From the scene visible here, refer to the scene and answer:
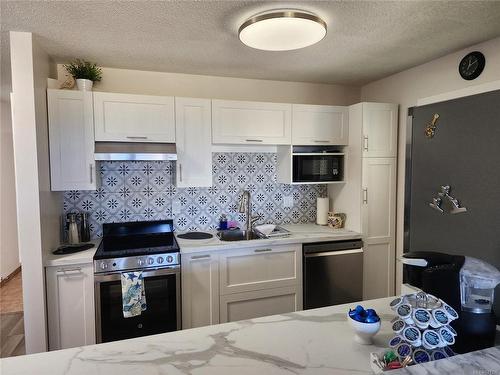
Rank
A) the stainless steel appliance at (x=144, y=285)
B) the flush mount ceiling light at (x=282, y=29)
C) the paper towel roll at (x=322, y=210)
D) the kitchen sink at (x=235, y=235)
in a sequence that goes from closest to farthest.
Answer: the flush mount ceiling light at (x=282, y=29) → the stainless steel appliance at (x=144, y=285) → the kitchen sink at (x=235, y=235) → the paper towel roll at (x=322, y=210)

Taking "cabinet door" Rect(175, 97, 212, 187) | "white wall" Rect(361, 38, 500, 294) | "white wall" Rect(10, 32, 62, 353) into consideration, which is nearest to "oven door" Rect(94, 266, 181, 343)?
"white wall" Rect(10, 32, 62, 353)

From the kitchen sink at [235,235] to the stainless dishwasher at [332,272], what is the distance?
1.66 ft

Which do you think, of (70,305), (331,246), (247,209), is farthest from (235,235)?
(70,305)

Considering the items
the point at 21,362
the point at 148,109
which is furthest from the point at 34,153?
the point at 21,362

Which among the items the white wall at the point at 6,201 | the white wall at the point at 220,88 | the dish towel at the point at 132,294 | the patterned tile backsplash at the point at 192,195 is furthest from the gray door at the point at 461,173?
the white wall at the point at 6,201

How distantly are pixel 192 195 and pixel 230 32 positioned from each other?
1569 mm

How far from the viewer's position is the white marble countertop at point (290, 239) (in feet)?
8.55

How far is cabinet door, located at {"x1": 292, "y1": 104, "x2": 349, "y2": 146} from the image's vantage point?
3.05m

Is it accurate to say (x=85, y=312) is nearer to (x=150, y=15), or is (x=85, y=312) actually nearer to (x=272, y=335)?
(x=272, y=335)

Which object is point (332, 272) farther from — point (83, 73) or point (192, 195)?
point (83, 73)

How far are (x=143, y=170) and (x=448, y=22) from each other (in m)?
2.58

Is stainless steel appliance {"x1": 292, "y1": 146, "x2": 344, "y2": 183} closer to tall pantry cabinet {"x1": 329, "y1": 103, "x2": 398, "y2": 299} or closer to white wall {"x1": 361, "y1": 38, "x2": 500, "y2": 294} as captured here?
tall pantry cabinet {"x1": 329, "y1": 103, "x2": 398, "y2": 299}

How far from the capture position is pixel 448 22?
1969mm

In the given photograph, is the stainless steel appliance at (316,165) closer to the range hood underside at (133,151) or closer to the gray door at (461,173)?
the gray door at (461,173)
